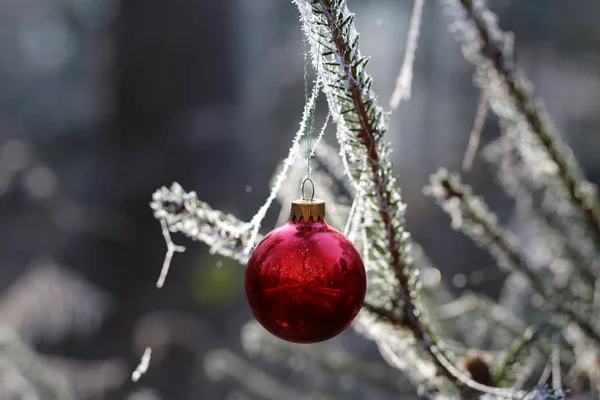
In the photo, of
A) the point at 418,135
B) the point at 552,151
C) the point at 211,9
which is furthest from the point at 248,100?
the point at 418,135

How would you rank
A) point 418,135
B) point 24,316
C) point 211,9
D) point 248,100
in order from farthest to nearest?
1. point 418,135
2. point 248,100
3. point 211,9
4. point 24,316

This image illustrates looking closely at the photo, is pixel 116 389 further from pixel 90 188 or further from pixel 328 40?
pixel 328 40

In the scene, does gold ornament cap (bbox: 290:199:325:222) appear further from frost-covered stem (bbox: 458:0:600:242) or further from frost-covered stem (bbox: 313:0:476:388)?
frost-covered stem (bbox: 458:0:600:242)

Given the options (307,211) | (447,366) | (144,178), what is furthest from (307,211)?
(144,178)

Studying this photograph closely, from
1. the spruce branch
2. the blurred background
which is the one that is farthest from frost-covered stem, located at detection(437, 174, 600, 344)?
the blurred background

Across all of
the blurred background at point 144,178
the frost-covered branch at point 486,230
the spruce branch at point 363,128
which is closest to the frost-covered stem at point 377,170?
the spruce branch at point 363,128

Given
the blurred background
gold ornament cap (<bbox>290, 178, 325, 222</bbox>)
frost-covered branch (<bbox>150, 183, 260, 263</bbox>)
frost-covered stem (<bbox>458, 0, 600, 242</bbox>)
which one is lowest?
frost-covered branch (<bbox>150, 183, 260, 263</bbox>)

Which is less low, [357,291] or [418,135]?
[418,135]
